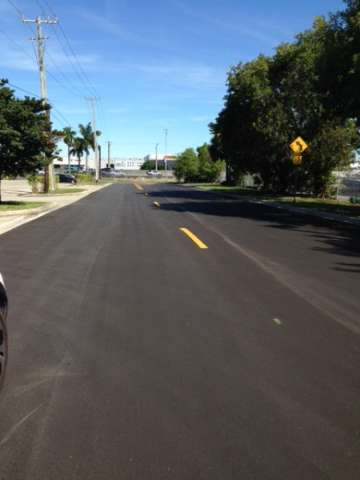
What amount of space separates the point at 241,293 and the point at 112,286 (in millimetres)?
1906

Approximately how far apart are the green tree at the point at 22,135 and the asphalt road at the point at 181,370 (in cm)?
1201

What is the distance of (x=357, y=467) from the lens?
309 centimetres

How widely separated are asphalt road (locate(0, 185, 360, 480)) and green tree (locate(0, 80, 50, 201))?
39.4 ft

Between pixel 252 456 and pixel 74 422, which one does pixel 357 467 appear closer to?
pixel 252 456

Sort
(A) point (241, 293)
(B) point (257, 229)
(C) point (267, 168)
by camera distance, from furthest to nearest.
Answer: (C) point (267, 168), (B) point (257, 229), (A) point (241, 293)

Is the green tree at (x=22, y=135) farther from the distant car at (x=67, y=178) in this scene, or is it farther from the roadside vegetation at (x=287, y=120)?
the distant car at (x=67, y=178)

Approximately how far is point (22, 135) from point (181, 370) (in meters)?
18.3

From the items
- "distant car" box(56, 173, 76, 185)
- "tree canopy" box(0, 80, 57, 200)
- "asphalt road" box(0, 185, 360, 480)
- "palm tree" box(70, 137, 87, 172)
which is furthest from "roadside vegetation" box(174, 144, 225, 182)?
"asphalt road" box(0, 185, 360, 480)

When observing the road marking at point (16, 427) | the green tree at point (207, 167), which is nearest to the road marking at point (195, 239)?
the road marking at point (16, 427)

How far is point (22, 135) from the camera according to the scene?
20797 millimetres

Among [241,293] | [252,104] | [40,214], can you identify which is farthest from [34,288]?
[252,104]

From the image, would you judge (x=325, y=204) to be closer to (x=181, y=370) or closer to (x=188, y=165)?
(x=181, y=370)

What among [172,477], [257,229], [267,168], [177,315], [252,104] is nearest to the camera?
[172,477]

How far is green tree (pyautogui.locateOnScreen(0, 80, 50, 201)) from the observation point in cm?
2023
